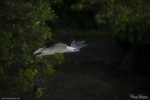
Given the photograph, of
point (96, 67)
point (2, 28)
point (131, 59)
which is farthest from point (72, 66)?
point (2, 28)

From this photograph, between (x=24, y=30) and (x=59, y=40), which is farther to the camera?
(x=24, y=30)

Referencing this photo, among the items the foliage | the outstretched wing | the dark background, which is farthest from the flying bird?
the dark background

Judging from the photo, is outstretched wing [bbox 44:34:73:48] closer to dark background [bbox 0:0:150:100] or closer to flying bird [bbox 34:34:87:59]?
flying bird [bbox 34:34:87:59]

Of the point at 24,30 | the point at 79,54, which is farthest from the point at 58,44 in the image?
the point at 79,54

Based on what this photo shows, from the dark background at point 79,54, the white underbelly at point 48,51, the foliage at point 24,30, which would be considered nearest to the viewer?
the white underbelly at point 48,51

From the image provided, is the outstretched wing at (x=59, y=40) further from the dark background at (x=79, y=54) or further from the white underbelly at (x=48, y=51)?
the dark background at (x=79, y=54)

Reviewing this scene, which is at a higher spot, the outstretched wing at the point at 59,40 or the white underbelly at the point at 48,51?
the outstretched wing at the point at 59,40

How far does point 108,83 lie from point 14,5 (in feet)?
21.6

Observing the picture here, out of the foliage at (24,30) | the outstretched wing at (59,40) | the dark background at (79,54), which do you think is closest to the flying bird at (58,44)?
the outstretched wing at (59,40)

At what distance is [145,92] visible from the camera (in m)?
11.9

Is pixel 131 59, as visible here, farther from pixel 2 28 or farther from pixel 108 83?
pixel 2 28

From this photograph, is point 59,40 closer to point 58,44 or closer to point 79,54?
point 58,44

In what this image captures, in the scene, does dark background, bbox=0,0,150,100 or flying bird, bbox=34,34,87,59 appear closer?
flying bird, bbox=34,34,87,59

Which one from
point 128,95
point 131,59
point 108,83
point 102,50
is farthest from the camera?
point 102,50
